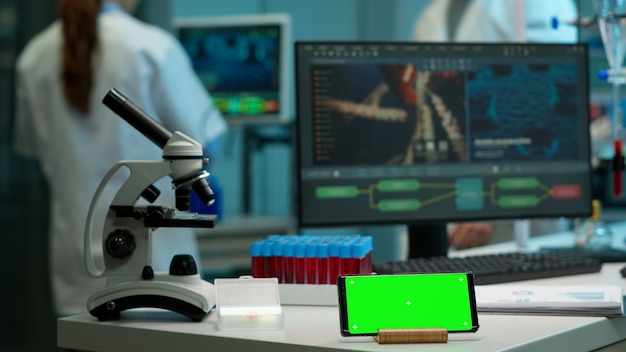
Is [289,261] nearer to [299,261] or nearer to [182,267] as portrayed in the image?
[299,261]

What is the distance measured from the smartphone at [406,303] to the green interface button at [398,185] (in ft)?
1.62

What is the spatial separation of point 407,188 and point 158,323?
582 mm

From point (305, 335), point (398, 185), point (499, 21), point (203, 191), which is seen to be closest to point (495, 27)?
point (499, 21)

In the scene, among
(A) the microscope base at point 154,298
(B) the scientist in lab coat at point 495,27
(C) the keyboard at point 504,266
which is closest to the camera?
A: (A) the microscope base at point 154,298

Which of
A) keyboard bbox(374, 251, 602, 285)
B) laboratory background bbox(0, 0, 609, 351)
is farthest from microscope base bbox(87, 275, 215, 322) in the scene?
laboratory background bbox(0, 0, 609, 351)

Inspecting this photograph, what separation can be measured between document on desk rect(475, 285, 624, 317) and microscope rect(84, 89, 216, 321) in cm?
40

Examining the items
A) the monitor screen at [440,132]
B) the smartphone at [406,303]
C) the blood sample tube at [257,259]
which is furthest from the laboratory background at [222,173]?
the smartphone at [406,303]

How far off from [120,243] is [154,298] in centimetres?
9

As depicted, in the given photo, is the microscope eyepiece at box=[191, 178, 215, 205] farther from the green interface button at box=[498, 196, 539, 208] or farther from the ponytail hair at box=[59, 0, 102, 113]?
the ponytail hair at box=[59, 0, 102, 113]

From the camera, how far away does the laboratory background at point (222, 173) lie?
384 centimetres

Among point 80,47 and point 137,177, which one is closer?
point 137,177

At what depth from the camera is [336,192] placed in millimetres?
1732

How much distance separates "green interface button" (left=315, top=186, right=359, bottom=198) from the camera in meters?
A: 1.73

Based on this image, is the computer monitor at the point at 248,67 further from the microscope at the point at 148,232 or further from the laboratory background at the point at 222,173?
the microscope at the point at 148,232
